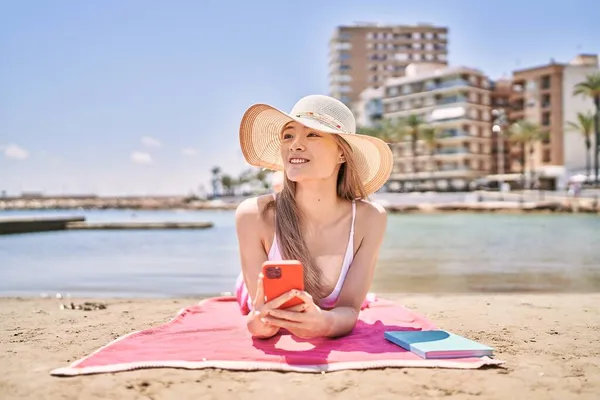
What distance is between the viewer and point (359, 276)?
3.98 meters

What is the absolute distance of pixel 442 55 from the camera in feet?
376

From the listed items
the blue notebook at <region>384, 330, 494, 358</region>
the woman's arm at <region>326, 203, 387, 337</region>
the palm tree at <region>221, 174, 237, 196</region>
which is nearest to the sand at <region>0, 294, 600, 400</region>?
the blue notebook at <region>384, 330, 494, 358</region>

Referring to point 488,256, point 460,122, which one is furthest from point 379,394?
point 460,122

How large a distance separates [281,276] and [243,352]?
53cm

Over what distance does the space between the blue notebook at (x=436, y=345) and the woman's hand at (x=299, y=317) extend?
507mm

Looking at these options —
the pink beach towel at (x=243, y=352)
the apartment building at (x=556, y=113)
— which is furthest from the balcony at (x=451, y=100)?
the pink beach towel at (x=243, y=352)

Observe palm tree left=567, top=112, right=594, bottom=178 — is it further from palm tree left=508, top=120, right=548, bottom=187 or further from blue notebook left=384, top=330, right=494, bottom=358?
blue notebook left=384, top=330, right=494, bottom=358

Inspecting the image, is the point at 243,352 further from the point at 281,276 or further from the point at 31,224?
the point at 31,224

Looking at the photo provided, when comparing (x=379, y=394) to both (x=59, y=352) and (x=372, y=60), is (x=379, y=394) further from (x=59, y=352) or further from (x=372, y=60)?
(x=372, y=60)

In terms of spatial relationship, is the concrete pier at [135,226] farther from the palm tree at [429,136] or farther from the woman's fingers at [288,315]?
the palm tree at [429,136]

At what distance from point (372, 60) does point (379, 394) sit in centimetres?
11076

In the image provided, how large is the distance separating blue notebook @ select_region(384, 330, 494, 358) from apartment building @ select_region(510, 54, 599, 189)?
6913cm

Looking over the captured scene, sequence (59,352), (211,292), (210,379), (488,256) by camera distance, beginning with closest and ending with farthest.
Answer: (210,379) < (59,352) < (211,292) < (488,256)

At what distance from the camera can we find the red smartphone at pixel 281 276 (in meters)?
3.35
